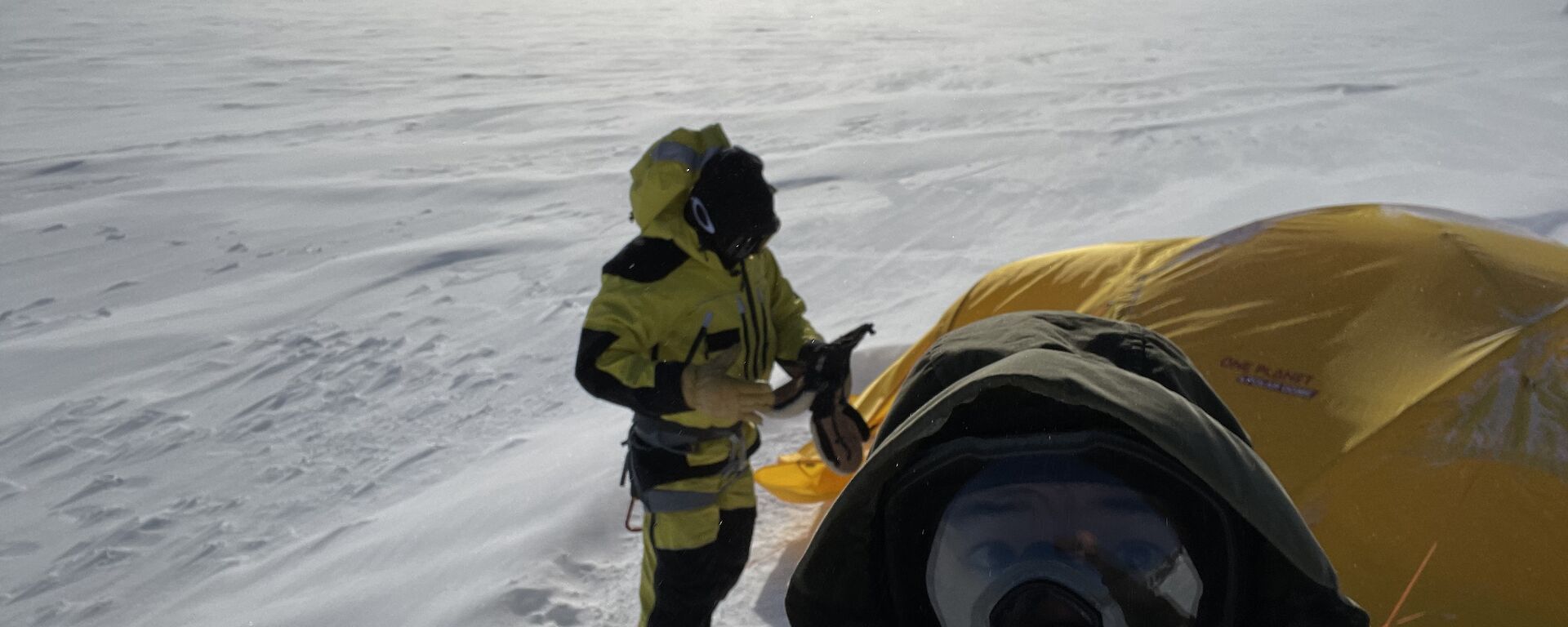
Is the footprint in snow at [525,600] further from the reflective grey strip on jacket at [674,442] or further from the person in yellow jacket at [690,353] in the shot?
the reflective grey strip on jacket at [674,442]

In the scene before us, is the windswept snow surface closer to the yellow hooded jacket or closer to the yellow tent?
the yellow hooded jacket

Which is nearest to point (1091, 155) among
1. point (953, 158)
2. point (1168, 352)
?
point (953, 158)

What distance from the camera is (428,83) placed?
13.7 m

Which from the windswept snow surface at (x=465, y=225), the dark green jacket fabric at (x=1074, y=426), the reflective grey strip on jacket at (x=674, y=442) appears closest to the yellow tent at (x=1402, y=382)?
the reflective grey strip on jacket at (x=674, y=442)

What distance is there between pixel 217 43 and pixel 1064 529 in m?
19.0

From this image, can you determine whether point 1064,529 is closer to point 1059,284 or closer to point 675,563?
point 675,563

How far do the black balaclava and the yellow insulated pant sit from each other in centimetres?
55

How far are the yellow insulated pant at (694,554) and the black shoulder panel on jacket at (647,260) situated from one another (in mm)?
481

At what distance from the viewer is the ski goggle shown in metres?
0.85

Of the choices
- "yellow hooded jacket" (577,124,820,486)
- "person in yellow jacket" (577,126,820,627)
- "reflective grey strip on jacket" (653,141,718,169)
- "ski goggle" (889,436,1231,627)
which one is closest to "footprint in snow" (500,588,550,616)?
"person in yellow jacket" (577,126,820,627)

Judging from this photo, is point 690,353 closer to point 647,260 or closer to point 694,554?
point 647,260

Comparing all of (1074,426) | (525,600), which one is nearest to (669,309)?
(525,600)

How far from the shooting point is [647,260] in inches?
90.7

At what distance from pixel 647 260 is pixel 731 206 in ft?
0.72
